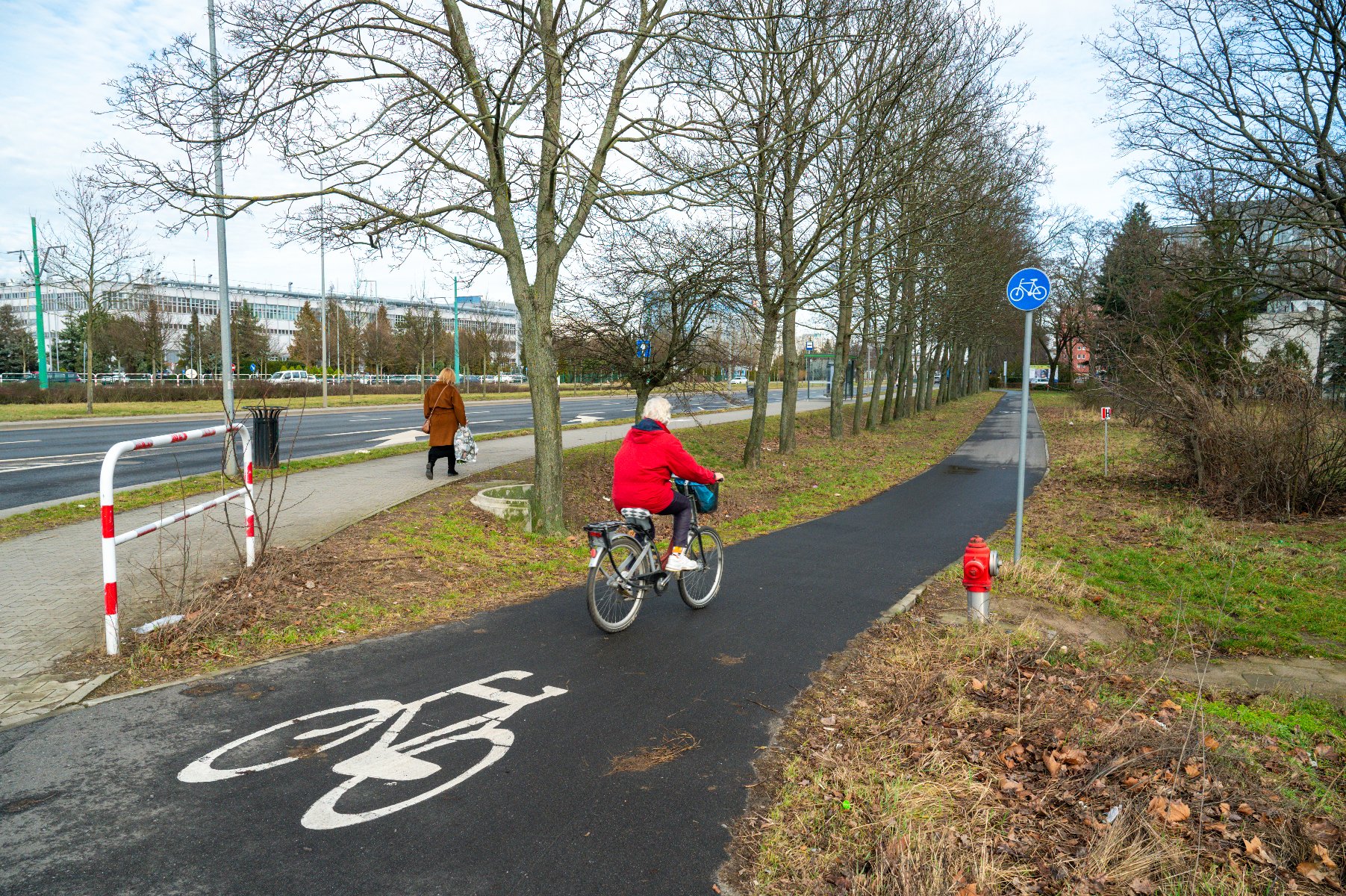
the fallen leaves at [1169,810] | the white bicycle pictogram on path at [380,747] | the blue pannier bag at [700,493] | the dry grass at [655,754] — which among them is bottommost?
the dry grass at [655,754]

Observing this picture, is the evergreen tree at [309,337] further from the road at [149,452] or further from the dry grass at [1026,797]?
the dry grass at [1026,797]

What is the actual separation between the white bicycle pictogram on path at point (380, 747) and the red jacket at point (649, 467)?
1.86 meters

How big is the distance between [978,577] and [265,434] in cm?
1170

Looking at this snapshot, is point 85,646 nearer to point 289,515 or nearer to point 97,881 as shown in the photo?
point 97,881

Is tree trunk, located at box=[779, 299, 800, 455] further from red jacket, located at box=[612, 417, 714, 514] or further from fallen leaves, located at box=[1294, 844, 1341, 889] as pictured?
fallen leaves, located at box=[1294, 844, 1341, 889]

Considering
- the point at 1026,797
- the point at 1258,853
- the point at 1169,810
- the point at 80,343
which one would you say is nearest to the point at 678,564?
the point at 1026,797

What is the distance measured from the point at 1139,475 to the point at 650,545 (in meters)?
13.2

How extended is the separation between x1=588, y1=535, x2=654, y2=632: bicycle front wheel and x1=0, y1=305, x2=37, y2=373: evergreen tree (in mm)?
68321

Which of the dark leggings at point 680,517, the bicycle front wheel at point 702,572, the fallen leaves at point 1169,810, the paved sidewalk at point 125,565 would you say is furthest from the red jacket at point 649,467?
the fallen leaves at point 1169,810

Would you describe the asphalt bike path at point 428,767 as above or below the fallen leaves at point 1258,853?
below

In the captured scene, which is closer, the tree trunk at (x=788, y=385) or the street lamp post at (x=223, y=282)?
the street lamp post at (x=223, y=282)

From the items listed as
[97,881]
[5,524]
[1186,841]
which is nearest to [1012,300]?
[1186,841]

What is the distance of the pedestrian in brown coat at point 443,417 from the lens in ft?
42.1

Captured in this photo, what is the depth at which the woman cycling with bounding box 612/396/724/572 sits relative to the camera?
637cm
